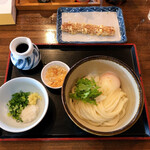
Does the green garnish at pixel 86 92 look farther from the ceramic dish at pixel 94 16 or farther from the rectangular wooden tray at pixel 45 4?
the rectangular wooden tray at pixel 45 4

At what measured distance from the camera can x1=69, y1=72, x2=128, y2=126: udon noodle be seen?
1134mm

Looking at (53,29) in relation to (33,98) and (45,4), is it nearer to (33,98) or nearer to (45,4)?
(45,4)

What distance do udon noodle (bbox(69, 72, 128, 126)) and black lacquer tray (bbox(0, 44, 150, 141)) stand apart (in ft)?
0.64

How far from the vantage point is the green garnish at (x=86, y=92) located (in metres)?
1.15

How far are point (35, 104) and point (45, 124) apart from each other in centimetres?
18

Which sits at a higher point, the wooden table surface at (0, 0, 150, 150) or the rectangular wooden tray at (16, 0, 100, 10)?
the rectangular wooden tray at (16, 0, 100, 10)

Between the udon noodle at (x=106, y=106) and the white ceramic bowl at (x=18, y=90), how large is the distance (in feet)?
0.85

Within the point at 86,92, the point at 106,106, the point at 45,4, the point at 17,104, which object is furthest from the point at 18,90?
the point at 45,4

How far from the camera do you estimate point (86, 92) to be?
1.16 m

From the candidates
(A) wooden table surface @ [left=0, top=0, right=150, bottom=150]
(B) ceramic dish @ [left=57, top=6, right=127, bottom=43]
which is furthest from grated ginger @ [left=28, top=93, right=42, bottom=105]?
(B) ceramic dish @ [left=57, top=6, right=127, bottom=43]

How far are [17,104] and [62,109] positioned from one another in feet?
1.23

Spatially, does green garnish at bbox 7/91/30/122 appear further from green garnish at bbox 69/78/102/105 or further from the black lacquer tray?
green garnish at bbox 69/78/102/105

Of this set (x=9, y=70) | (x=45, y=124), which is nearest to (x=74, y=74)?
(x=45, y=124)

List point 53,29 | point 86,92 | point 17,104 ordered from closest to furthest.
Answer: point 86,92 < point 17,104 < point 53,29
